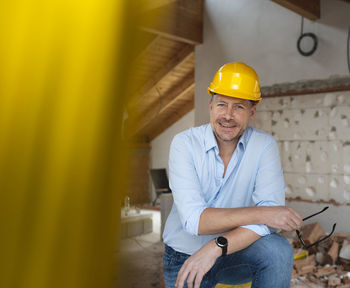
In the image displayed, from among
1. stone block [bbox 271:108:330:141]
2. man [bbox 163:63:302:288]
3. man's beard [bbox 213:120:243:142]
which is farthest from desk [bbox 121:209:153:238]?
man's beard [bbox 213:120:243:142]

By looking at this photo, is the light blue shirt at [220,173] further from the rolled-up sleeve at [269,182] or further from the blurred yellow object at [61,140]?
the blurred yellow object at [61,140]

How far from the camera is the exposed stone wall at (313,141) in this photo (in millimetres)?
3818

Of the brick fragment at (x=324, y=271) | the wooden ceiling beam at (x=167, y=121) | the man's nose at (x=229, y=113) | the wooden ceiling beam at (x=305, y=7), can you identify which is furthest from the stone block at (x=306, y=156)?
the wooden ceiling beam at (x=167, y=121)

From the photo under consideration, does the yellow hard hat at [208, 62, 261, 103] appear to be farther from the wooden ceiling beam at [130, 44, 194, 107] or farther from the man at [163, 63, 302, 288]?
the wooden ceiling beam at [130, 44, 194, 107]

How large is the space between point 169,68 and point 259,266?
462 centimetres

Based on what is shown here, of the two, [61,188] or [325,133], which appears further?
[325,133]

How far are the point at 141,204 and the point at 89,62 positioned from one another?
7.37 m

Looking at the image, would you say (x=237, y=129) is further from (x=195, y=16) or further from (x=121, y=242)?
(x=195, y=16)

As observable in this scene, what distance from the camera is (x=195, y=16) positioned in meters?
4.99

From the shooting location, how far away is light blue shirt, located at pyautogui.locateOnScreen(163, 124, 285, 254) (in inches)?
60.2

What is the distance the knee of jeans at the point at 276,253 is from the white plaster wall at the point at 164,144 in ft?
20.4

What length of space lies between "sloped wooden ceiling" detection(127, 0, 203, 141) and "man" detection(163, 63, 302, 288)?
5.90ft

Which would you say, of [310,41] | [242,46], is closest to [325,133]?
[310,41]

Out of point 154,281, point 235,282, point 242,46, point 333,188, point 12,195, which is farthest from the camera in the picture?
point 242,46
